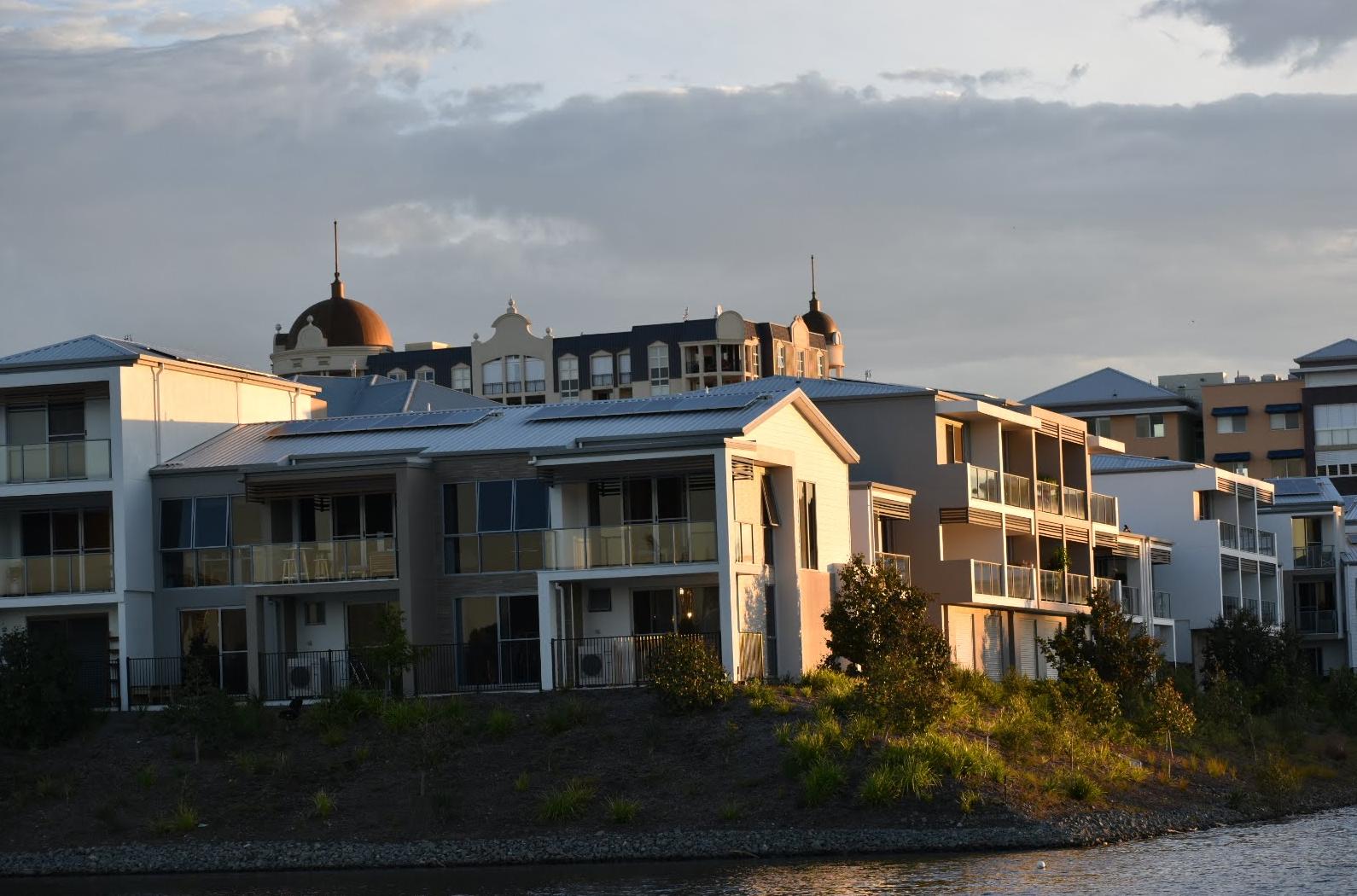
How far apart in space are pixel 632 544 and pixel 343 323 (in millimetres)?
96897

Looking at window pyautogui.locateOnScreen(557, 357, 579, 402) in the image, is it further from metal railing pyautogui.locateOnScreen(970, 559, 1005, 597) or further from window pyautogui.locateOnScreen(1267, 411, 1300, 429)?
metal railing pyautogui.locateOnScreen(970, 559, 1005, 597)

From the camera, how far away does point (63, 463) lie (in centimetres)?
5572

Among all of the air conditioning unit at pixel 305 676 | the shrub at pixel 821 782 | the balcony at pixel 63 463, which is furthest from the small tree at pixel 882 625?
the balcony at pixel 63 463

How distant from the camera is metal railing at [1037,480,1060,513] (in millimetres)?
69625

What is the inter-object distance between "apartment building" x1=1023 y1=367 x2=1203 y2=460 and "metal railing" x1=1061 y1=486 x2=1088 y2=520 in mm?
50204

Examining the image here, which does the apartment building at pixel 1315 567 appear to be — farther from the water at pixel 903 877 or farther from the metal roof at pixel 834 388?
the water at pixel 903 877

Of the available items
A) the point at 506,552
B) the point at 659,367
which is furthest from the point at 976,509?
the point at 659,367

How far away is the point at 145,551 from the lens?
182 feet

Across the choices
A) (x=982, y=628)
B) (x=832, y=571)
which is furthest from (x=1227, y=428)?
(x=832, y=571)

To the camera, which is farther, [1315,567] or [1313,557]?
[1313,557]

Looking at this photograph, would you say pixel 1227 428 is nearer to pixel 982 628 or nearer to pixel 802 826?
pixel 982 628

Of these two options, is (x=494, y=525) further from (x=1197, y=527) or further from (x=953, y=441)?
(x=1197, y=527)

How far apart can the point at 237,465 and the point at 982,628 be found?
81.4 ft

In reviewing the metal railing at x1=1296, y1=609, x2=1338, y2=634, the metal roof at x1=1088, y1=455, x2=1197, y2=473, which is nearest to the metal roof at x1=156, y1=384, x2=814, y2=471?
the metal roof at x1=1088, y1=455, x2=1197, y2=473
